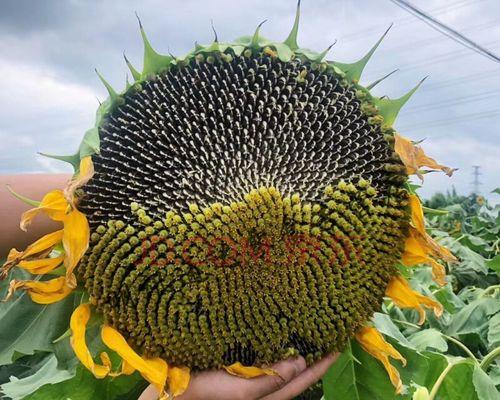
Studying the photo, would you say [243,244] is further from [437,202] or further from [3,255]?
[437,202]

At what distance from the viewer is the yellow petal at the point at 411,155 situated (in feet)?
3.85

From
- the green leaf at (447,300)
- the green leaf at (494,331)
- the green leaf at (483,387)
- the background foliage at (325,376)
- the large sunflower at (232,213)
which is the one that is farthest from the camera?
the green leaf at (447,300)

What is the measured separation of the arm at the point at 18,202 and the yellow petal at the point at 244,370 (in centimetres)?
49

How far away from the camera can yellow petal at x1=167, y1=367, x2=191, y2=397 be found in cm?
118

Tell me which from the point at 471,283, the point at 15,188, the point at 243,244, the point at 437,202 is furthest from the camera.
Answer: the point at 437,202

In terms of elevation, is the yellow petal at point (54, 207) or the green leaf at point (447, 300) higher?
the yellow petal at point (54, 207)

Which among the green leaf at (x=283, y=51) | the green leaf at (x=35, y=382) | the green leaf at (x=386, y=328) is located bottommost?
the green leaf at (x=386, y=328)

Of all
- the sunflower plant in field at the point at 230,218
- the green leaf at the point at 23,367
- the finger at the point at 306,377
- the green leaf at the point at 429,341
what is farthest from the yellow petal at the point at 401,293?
the green leaf at the point at 23,367

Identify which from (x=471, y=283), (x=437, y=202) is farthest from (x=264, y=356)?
(x=437, y=202)

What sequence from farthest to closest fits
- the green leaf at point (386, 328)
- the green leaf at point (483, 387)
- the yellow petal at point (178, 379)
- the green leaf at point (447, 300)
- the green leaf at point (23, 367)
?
the green leaf at point (447, 300), the green leaf at point (23, 367), the green leaf at point (483, 387), the green leaf at point (386, 328), the yellow petal at point (178, 379)

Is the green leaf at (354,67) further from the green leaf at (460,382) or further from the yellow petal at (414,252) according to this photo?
the green leaf at (460,382)

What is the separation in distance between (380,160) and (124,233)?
0.43m

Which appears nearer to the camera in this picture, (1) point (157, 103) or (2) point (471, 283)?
(1) point (157, 103)

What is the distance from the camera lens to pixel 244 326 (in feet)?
3.64
